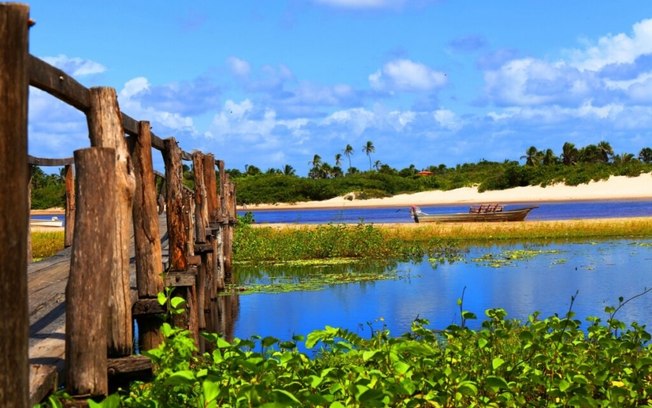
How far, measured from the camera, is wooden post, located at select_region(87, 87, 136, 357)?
258 inches

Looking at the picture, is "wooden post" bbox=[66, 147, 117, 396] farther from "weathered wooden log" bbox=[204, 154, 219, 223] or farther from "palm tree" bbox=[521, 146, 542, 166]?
"palm tree" bbox=[521, 146, 542, 166]

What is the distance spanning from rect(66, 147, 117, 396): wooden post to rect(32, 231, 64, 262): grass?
21.5 metres

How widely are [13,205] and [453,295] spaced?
17288mm

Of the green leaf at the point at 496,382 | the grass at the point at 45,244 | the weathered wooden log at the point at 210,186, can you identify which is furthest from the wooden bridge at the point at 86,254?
the grass at the point at 45,244

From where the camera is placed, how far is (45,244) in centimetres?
2845

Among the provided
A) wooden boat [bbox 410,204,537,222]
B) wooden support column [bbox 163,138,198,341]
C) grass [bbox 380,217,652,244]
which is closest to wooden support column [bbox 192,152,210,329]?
wooden support column [bbox 163,138,198,341]

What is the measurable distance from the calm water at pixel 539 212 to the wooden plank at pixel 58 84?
48.0 meters

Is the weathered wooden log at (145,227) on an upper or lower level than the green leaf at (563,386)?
upper

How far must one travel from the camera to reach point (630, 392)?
739cm

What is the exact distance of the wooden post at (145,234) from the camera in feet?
28.0

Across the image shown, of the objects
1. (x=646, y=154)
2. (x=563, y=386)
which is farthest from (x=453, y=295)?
(x=646, y=154)

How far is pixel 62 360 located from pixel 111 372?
2.08 feet

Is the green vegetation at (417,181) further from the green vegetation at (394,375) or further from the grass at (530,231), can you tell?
the green vegetation at (394,375)

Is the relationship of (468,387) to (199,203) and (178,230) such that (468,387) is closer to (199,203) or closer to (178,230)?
(178,230)
